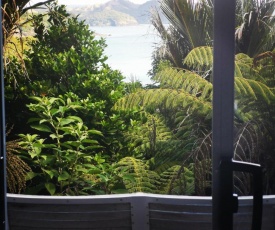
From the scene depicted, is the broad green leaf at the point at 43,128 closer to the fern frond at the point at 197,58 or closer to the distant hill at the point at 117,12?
the distant hill at the point at 117,12

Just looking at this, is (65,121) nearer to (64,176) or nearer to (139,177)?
(64,176)

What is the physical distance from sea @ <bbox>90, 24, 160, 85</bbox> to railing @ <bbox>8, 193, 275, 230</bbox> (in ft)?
2.77

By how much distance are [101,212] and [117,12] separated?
114cm

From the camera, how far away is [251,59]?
94.1 inches

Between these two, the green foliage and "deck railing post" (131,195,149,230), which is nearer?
"deck railing post" (131,195,149,230)

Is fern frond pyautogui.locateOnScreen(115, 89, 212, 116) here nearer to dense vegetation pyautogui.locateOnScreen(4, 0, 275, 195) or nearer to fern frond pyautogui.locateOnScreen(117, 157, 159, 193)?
dense vegetation pyautogui.locateOnScreen(4, 0, 275, 195)

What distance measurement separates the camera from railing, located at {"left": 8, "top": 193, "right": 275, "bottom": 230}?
189cm

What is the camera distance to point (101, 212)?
1922 mm

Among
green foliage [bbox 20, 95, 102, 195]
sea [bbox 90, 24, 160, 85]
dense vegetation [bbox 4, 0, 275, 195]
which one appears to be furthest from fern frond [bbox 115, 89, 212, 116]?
green foliage [bbox 20, 95, 102, 195]

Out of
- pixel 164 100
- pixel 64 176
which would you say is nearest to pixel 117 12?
pixel 164 100

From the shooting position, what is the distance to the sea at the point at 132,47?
2475mm

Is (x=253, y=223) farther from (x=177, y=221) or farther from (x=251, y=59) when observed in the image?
(x=251, y=59)

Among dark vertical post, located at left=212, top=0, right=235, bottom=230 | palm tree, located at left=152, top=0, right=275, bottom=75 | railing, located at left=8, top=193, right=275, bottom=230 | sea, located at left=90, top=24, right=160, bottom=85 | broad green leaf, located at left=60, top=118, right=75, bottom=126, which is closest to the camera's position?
dark vertical post, located at left=212, top=0, right=235, bottom=230

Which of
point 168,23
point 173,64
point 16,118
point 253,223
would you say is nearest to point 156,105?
point 173,64
